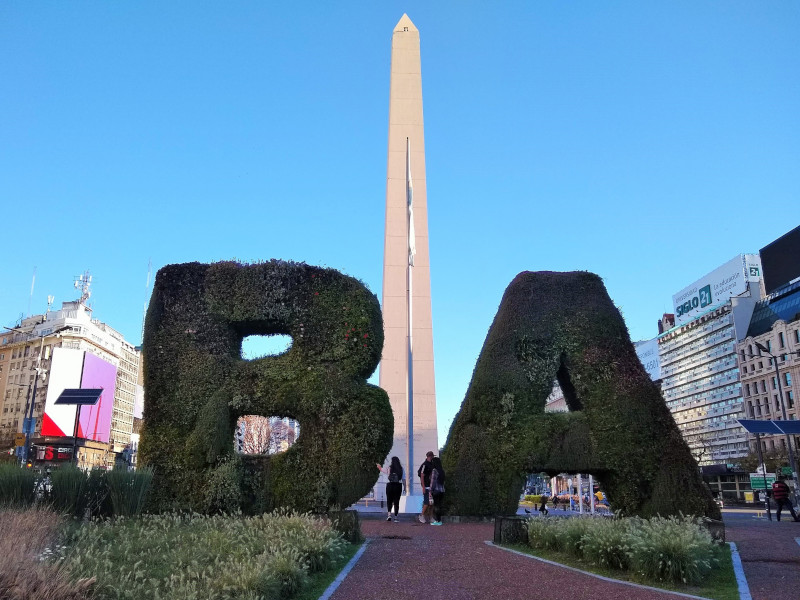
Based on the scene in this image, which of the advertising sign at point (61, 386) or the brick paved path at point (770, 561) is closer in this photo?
the brick paved path at point (770, 561)

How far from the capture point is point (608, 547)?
8312 mm

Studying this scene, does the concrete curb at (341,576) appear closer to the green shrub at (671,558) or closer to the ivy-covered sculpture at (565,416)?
the green shrub at (671,558)

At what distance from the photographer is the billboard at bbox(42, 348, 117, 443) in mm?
60250

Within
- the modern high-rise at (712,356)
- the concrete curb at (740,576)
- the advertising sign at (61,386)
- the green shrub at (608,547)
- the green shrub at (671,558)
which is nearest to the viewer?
the concrete curb at (740,576)

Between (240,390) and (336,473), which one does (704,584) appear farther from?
(240,390)

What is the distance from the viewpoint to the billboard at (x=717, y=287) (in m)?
84.5

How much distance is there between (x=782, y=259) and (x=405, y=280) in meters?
45.6

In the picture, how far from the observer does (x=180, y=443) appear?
12695 millimetres

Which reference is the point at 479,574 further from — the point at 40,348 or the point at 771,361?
the point at 40,348

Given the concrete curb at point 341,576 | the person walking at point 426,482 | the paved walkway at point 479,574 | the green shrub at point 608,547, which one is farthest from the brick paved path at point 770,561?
the person walking at point 426,482

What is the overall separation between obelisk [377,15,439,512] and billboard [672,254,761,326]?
71353mm

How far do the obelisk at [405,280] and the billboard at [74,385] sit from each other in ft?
141

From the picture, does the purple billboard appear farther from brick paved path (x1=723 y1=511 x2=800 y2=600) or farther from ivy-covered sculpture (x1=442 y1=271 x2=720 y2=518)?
brick paved path (x1=723 y1=511 x2=800 y2=600)

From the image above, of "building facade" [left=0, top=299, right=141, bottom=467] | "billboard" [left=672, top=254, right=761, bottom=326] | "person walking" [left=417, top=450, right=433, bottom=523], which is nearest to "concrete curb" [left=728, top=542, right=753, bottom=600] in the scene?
"person walking" [left=417, top=450, right=433, bottom=523]
